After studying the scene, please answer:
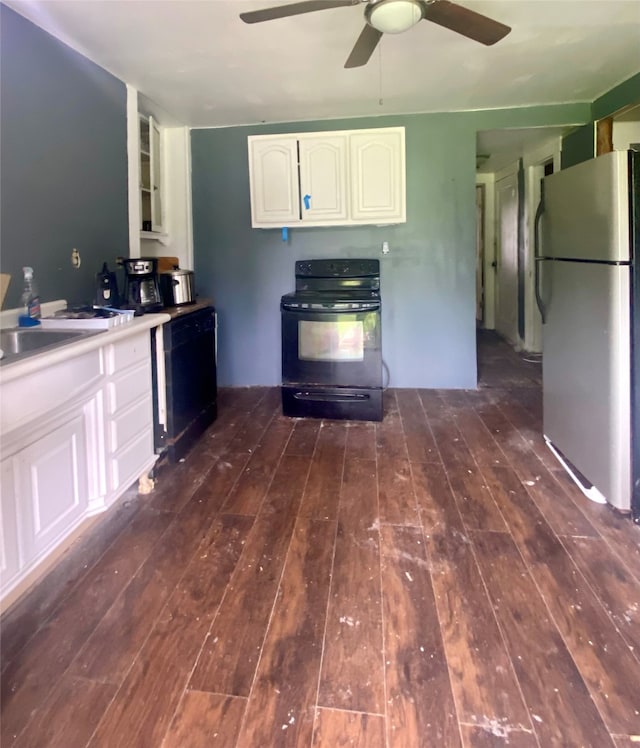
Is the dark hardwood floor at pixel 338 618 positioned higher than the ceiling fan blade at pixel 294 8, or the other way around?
the ceiling fan blade at pixel 294 8

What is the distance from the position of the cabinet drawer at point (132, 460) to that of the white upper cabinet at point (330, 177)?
226 cm

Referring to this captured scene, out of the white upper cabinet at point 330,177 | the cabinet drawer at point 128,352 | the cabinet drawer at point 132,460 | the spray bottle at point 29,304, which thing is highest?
the white upper cabinet at point 330,177

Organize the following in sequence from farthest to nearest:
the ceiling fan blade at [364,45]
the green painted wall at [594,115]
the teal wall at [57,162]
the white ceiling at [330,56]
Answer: the green painted wall at [594,115] < the white ceiling at [330,56] < the teal wall at [57,162] < the ceiling fan blade at [364,45]

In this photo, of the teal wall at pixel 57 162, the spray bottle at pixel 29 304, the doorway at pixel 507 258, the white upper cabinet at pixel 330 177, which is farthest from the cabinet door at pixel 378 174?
the doorway at pixel 507 258

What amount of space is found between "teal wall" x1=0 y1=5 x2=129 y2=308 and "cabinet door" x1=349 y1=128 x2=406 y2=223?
167 centimetres

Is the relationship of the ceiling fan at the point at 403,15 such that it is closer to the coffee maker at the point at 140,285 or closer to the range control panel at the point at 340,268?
the coffee maker at the point at 140,285

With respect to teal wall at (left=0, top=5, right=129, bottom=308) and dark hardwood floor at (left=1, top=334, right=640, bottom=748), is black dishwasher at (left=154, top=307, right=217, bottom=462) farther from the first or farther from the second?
teal wall at (left=0, top=5, right=129, bottom=308)

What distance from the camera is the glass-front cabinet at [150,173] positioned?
12.6 ft

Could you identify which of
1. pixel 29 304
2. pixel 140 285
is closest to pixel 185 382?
pixel 140 285

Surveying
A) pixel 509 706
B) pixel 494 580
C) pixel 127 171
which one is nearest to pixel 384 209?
pixel 127 171

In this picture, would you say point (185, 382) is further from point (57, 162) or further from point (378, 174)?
point (378, 174)

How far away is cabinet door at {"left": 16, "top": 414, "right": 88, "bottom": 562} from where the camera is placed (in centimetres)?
172

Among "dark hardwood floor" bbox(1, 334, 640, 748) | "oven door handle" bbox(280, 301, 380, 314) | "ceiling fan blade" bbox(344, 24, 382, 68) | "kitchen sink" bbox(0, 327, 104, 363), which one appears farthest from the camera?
"oven door handle" bbox(280, 301, 380, 314)

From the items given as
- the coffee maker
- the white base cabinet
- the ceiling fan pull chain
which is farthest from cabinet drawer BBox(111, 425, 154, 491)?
the ceiling fan pull chain
